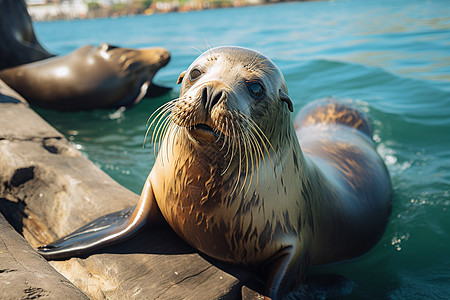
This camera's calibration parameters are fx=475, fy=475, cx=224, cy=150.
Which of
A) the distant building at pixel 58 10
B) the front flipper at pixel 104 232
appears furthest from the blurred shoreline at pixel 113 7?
the front flipper at pixel 104 232

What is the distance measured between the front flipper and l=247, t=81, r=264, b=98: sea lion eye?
2.98ft

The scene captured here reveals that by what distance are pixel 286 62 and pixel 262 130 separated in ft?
28.2

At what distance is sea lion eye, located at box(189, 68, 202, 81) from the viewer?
2.48 meters

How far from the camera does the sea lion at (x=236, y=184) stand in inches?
89.1

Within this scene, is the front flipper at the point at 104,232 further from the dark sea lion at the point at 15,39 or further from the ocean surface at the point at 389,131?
the dark sea lion at the point at 15,39

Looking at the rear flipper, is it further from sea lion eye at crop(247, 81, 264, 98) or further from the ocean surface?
sea lion eye at crop(247, 81, 264, 98)

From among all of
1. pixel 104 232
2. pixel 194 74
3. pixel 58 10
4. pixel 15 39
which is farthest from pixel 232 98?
pixel 58 10

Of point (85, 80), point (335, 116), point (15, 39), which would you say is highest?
point (15, 39)

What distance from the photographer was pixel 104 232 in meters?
2.78

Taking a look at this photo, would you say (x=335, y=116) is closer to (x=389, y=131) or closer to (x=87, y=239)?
(x=389, y=131)

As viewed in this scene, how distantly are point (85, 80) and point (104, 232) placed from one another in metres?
4.53

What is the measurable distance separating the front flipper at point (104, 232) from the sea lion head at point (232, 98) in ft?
2.24

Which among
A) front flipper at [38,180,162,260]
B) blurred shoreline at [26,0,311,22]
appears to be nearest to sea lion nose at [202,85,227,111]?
front flipper at [38,180,162,260]

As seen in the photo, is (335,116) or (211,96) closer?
(211,96)
